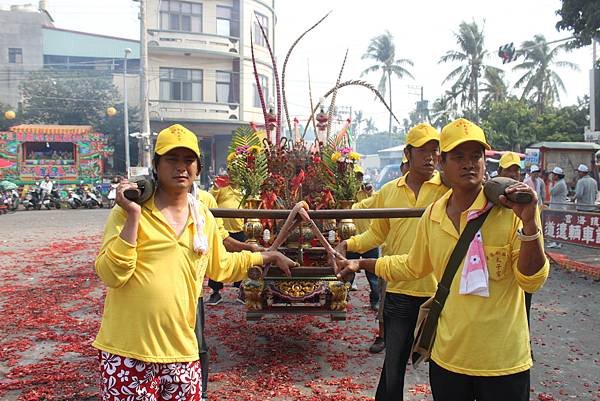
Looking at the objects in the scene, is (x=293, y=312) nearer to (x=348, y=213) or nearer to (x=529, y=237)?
(x=348, y=213)

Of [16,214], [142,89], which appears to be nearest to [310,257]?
[142,89]

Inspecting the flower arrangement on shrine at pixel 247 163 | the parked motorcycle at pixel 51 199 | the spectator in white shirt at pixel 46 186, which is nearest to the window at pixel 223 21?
the spectator in white shirt at pixel 46 186

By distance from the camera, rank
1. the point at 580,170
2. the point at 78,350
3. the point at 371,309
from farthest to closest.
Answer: the point at 580,170 < the point at 371,309 < the point at 78,350

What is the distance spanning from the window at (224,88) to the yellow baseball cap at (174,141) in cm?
2858

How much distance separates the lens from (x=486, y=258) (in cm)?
233

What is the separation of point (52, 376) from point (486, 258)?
3.93m

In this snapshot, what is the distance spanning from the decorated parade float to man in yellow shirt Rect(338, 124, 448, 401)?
32cm

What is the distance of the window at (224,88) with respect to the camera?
30438 millimetres

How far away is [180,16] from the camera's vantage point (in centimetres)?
2950

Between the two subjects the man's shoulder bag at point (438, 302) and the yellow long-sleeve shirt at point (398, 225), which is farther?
the yellow long-sleeve shirt at point (398, 225)

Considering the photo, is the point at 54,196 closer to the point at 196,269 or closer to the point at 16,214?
the point at 16,214

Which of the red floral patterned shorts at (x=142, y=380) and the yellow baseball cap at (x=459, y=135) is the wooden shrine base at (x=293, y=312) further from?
the yellow baseball cap at (x=459, y=135)

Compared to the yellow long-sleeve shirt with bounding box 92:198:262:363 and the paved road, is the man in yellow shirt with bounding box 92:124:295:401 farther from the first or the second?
the paved road

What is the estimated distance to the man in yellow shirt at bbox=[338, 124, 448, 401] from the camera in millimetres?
3369
